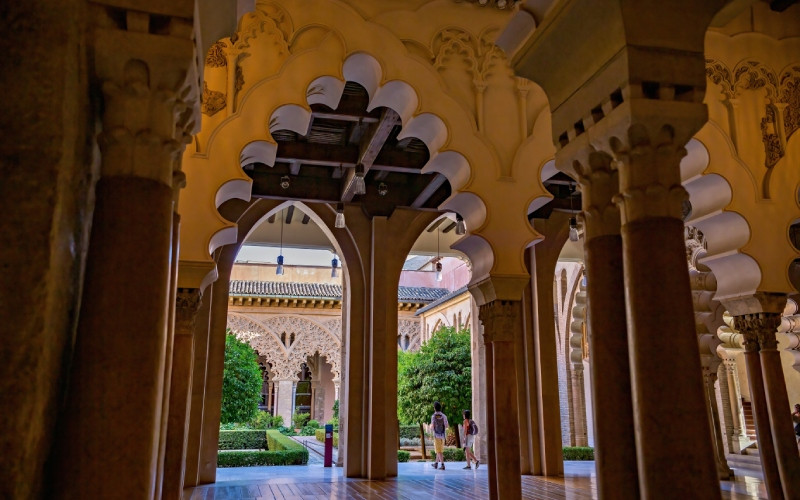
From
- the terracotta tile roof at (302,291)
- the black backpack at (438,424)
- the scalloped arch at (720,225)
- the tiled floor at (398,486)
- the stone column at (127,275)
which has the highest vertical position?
the terracotta tile roof at (302,291)

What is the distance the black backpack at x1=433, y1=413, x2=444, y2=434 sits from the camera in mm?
12969

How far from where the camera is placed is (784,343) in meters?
20.4

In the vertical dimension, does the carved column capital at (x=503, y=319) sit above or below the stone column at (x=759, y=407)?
above

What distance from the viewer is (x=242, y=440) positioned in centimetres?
2094

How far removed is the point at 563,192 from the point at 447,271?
24248mm

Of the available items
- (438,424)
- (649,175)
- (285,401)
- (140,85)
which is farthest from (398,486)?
(285,401)

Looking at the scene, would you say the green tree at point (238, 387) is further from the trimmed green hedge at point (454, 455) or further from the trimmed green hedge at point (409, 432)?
the trimmed green hedge at point (454, 455)

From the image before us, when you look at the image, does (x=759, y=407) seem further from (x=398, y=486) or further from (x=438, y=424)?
(x=438, y=424)

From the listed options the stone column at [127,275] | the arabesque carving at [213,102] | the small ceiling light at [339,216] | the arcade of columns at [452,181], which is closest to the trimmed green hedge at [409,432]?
the small ceiling light at [339,216]

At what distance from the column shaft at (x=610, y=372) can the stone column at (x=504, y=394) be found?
3.26 meters

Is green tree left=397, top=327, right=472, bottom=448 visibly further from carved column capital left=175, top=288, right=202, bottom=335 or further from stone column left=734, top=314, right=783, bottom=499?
carved column capital left=175, top=288, right=202, bottom=335

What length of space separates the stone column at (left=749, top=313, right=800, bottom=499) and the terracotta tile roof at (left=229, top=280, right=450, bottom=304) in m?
23.2

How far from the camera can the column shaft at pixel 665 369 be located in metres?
2.83

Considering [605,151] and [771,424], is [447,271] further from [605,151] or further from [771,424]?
[605,151]
